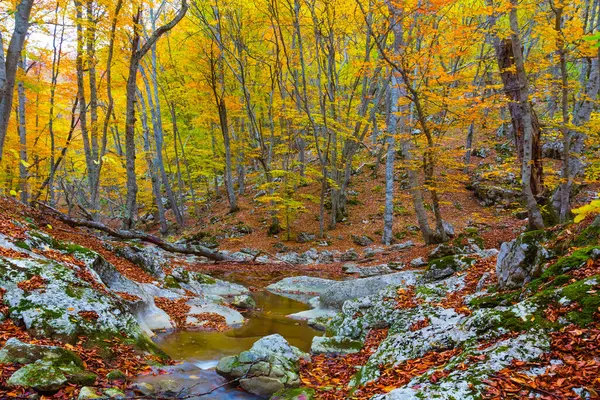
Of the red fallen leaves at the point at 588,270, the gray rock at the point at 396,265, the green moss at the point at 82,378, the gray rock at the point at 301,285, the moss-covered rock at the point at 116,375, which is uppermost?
the red fallen leaves at the point at 588,270

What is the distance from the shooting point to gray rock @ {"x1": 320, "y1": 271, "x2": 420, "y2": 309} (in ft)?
25.8

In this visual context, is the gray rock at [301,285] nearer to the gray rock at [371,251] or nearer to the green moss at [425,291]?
the gray rock at [371,251]

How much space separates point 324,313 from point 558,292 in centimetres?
565

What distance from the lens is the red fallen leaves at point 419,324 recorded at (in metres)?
4.44

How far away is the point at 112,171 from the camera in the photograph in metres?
21.9

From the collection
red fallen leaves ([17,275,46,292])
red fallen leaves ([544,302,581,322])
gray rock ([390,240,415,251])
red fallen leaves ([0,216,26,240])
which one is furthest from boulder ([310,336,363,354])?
gray rock ([390,240,415,251])

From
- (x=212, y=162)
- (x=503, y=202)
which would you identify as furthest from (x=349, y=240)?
(x=212, y=162)

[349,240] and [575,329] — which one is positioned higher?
[575,329]

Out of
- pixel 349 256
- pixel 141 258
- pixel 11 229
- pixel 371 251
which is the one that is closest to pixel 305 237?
pixel 349 256

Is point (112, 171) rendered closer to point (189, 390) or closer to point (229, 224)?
point (229, 224)

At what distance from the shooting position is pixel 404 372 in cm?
335

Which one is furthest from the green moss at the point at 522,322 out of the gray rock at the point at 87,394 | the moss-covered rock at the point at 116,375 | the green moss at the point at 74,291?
the green moss at the point at 74,291

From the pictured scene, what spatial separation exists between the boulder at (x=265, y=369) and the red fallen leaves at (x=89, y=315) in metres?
1.63

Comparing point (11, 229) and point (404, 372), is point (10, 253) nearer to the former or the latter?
point (11, 229)
